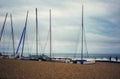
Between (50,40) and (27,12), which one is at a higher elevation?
(27,12)

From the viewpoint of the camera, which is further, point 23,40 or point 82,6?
point 23,40

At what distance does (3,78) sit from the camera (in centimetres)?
1983

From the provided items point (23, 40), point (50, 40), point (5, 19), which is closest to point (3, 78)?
point (50, 40)

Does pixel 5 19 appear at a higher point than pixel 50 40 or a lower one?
higher

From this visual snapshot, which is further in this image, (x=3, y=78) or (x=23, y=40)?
(x=23, y=40)

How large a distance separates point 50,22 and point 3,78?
44.9 metres

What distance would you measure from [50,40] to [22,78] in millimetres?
42332

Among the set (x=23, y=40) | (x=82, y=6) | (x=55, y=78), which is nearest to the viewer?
(x=55, y=78)

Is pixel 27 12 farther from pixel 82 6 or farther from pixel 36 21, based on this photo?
pixel 82 6

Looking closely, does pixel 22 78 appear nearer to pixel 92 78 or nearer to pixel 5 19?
pixel 92 78

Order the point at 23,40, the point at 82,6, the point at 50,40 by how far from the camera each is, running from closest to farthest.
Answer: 1. the point at 82,6
2. the point at 50,40
3. the point at 23,40

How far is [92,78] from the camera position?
2294 centimetres

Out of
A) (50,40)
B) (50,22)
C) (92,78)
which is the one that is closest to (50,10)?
(50,22)

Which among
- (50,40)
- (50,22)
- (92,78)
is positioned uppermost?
(50,22)
